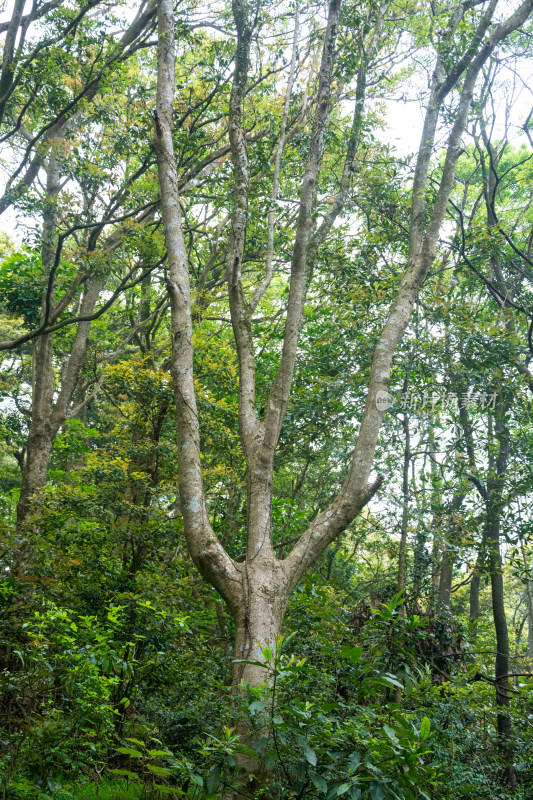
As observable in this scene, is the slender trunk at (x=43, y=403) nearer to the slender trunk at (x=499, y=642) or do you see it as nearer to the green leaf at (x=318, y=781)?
the slender trunk at (x=499, y=642)

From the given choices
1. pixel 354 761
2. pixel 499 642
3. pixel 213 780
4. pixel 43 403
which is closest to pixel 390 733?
pixel 354 761

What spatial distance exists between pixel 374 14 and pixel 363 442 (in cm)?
459

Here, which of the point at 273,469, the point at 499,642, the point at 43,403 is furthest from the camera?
the point at 43,403

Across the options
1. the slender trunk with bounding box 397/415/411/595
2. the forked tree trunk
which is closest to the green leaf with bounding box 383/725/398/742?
the forked tree trunk

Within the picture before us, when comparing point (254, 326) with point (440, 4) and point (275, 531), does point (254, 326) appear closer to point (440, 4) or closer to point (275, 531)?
point (275, 531)

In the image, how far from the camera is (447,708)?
14.8ft

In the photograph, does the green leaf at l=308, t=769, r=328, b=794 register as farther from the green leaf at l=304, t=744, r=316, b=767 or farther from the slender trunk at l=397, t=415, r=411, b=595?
the slender trunk at l=397, t=415, r=411, b=595

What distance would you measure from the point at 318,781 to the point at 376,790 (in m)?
0.23

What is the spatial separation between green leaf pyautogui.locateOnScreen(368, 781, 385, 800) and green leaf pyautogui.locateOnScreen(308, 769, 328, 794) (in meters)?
0.18

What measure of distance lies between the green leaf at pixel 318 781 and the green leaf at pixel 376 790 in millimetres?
180

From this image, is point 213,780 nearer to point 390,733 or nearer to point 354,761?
point 354,761

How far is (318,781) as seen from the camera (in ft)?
7.11

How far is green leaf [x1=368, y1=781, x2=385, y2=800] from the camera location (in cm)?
206
